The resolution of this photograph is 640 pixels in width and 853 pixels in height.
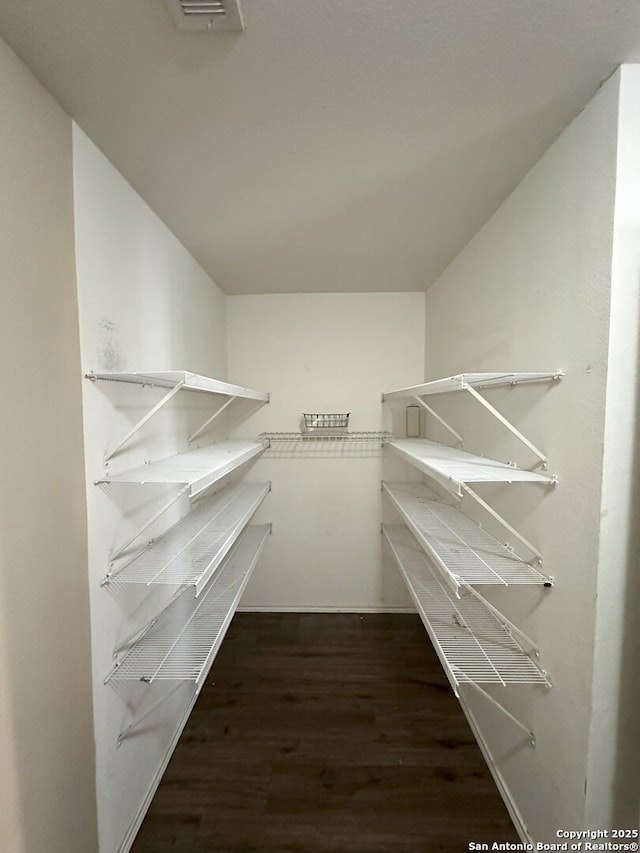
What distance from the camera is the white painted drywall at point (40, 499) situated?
721 millimetres

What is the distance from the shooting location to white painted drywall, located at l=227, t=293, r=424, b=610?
2.31 meters

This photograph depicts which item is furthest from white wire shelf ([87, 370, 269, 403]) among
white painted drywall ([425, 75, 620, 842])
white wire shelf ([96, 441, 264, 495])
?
white painted drywall ([425, 75, 620, 842])

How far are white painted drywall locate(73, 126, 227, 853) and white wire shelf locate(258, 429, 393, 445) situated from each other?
884 mm

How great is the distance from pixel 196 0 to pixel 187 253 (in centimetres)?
114

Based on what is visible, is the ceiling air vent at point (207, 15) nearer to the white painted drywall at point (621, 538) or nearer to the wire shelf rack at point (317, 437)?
the white painted drywall at point (621, 538)

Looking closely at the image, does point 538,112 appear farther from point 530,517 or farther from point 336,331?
point 336,331

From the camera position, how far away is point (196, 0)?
23.9 inches

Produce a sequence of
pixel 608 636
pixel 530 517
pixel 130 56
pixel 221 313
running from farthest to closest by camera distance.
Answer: pixel 221 313, pixel 530 517, pixel 608 636, pixel 130 56

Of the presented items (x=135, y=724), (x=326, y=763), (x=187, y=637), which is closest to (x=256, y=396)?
(x=187, y=637)

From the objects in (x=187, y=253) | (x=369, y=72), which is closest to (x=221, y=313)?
(x=187, y=253)

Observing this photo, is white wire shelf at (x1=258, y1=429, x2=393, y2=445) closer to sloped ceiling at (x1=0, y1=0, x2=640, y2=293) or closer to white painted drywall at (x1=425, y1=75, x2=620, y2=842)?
white painted drywall at (x1=425, y1=75, x2=620, y2=842)

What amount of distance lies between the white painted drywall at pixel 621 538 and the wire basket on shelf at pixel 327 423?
61.1 inches

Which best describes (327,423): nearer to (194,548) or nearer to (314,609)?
(194,548)

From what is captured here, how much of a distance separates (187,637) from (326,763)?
0.81 m
